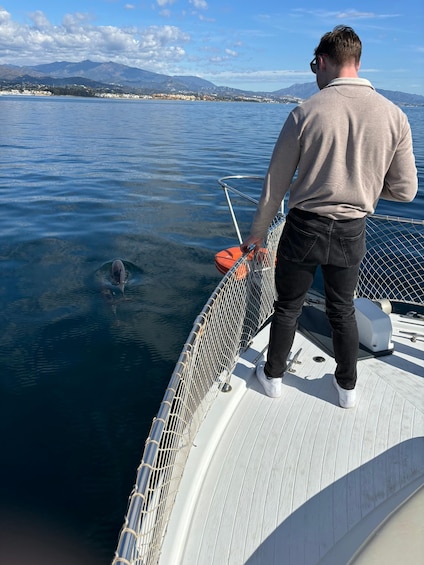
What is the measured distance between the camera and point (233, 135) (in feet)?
100

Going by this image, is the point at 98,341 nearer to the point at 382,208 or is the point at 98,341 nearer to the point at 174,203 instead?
the point at 174,203

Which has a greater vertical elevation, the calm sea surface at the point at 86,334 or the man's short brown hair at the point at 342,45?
the man's short brown hair at the point at 342,45

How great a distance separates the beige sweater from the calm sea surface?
104 inches

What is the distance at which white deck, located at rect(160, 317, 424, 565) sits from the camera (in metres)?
2.04

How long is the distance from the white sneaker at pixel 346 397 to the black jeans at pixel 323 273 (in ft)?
0.16

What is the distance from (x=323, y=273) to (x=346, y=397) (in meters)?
0.97

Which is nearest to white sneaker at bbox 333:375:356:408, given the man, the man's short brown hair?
the man

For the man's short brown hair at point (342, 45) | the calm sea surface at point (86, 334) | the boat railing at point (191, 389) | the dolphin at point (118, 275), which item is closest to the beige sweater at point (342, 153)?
the man's short brown hair at point (342, 45)

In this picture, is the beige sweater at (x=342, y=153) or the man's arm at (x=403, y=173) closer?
the beige sweater at (x=342, y=153)

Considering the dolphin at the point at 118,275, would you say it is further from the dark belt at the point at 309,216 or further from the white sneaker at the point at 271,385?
the dark belt at the point at 309,216

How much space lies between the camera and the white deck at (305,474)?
80.4 inches

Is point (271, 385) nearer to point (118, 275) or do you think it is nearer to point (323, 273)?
point (323, 273)

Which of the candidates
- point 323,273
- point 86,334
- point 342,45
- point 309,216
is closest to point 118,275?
point 86,334

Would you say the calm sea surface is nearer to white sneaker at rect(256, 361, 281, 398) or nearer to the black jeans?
white sneaker at rect(256, 361, 281, 398)
